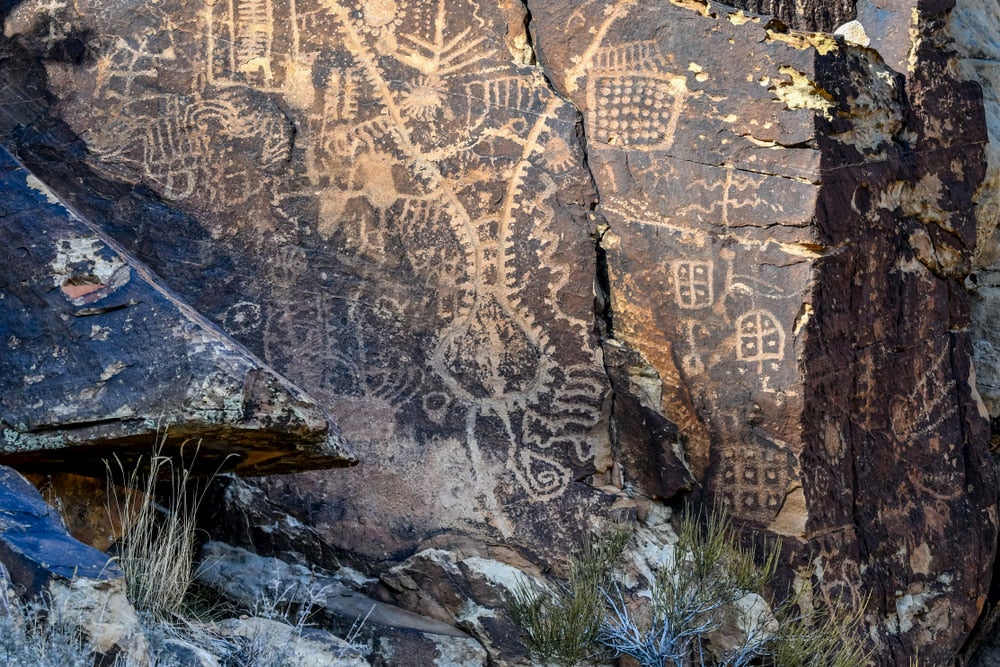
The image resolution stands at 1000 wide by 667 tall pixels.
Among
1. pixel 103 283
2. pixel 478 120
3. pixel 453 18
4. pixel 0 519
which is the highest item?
pixel 453 18

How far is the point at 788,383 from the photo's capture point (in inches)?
180

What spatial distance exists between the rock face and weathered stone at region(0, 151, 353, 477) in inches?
30.6

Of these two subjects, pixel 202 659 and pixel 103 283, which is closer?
pixel 202 659

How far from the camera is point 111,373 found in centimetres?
363

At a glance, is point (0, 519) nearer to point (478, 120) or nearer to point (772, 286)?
point (478, 120)

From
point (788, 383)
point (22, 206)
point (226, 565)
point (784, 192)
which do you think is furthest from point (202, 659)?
point (784, 192)

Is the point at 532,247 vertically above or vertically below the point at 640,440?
above

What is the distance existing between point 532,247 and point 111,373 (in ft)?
5.07

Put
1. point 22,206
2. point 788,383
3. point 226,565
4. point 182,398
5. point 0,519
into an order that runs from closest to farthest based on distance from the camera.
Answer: point 0,519 → point 182,398 → point 22,206 → point 226,565 → point 788,383

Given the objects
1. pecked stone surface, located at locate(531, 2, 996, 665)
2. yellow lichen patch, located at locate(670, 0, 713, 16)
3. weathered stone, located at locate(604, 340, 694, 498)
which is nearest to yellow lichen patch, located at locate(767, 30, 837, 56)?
pecked stone surface, located at locate(531, 2, 996, 665)

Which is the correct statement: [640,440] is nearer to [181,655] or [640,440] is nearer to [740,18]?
[740,18]

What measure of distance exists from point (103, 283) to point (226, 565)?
102 cm

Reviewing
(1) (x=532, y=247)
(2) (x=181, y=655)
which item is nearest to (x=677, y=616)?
(1) (x=532, y=247)

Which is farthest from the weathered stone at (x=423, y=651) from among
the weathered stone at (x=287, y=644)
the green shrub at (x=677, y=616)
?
the weathered stone at (x=287, y=644)
